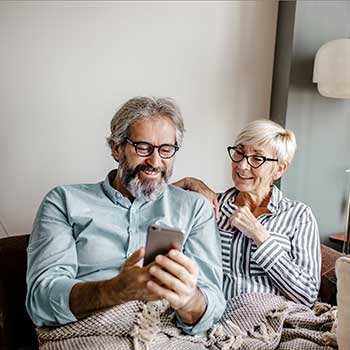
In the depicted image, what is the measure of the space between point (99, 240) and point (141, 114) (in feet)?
1.31

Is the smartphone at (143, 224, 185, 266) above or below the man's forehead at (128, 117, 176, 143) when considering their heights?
below

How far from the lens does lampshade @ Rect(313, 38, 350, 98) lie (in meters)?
2.01

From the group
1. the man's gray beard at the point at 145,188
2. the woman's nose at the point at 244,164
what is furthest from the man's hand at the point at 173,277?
the woman's nose at the point at 244,164

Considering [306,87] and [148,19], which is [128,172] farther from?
[306,87]

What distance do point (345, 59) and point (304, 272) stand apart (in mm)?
930

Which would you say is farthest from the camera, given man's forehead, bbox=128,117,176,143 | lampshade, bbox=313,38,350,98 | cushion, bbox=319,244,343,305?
lampshade, bbox=313,38,350,98

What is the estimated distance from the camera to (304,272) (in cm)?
158

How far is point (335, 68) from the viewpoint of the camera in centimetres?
202

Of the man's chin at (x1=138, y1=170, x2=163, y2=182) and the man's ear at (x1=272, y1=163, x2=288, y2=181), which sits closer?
the man's chin at (x1=138, y1=170, x2=163, y2=182)

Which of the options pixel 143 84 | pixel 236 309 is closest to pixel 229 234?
pixel 236 309

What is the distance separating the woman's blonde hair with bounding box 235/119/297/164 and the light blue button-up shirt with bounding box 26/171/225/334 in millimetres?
279

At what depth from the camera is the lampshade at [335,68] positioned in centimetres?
201

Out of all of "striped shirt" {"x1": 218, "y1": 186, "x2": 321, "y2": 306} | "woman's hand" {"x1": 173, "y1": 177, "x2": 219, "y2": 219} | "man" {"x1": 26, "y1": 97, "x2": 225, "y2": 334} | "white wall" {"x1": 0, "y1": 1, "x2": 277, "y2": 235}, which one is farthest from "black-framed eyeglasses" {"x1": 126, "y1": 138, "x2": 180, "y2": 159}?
"white wall" {"x1": 0, "y1": 1, "x2": 277, "y2": 235}

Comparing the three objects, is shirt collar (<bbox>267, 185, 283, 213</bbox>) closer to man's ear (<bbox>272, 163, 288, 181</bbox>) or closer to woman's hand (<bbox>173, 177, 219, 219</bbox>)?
man's ear (<bbox>272, 163, 288, 181</bbox>)
